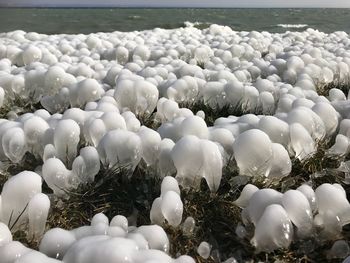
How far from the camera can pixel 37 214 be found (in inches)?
60.8

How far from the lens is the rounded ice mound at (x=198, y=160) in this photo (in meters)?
1.77

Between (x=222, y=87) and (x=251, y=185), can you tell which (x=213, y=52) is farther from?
(x=251, y=185)

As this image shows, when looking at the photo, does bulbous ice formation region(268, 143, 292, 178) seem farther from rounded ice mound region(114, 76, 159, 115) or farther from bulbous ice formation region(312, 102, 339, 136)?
rounded ice mound region(114, 76, 159, 115)

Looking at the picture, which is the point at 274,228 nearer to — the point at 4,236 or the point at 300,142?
the point at 300,142

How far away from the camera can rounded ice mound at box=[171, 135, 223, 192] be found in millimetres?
1771

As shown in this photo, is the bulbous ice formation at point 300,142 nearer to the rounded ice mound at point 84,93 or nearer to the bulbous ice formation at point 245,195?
the bulbous ice formation at point 245,195

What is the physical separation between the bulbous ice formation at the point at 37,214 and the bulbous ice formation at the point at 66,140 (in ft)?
1.64

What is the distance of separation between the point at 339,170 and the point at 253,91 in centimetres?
113

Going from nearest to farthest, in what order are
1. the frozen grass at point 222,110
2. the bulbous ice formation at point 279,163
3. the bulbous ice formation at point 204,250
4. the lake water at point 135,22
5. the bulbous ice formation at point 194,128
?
the bulbous ice formation at point 204,250, the bulbous ice formation at point 279,163, the bulbous ice formation at point 194,128, the frozen grass at point 222,110, the lake water at point 135,22

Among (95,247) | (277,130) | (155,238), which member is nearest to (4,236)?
(95,247)

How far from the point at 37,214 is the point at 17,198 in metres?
0.11

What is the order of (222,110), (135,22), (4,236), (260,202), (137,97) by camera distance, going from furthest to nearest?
(135,22)
(222,110)
(137,97)
(260,202)
(4,236)

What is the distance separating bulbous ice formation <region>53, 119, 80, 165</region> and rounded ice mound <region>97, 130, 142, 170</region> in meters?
0.16

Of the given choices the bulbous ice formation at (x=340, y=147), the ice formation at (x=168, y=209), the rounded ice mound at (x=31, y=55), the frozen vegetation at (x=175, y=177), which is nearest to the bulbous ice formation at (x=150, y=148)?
the frozen vegetation at (x=175, y=177)
